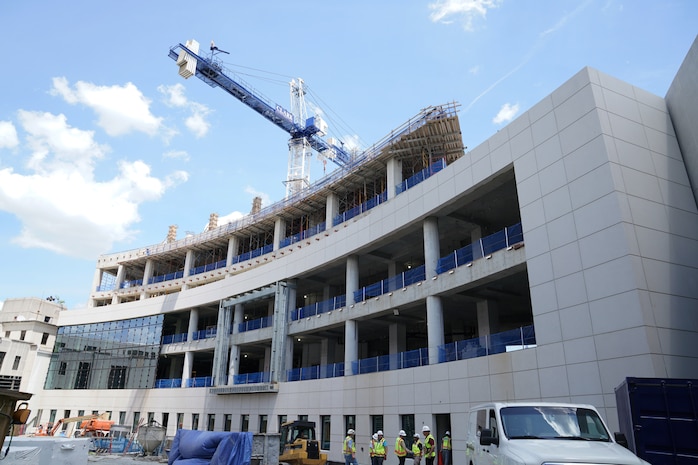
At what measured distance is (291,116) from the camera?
70.3m

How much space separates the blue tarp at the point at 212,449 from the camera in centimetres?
1525

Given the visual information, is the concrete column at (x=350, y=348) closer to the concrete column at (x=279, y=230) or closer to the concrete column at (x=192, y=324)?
the concrete column at (x=279, y=230)

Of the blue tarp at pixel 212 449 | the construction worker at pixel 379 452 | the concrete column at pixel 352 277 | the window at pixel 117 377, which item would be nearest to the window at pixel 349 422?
the concrete column at pixel 352 277

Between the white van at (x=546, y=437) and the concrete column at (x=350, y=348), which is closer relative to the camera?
the white van at (x=546, y=437)

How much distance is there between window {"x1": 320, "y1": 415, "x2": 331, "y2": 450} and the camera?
1185 inches

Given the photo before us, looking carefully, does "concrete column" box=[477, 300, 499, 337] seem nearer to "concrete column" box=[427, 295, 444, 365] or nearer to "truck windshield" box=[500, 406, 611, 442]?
"concrete column" box=[427, 295, 444, 365]

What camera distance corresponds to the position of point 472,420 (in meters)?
11.1

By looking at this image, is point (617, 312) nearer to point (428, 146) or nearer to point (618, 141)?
point (618, 141)

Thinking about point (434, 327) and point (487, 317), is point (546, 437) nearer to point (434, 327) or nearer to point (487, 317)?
point (434, 327)

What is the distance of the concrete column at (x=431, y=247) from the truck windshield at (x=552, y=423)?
1694cm

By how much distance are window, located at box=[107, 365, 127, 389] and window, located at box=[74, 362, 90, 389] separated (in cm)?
383

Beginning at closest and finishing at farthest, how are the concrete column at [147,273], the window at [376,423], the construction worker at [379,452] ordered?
the construction worker at [379,452]
the window at [376,423]
the concrete column at [147,273]

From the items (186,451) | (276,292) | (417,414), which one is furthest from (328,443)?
(186,451)

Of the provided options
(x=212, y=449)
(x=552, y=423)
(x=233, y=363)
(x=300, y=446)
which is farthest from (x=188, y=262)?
(x=552, y=423)
